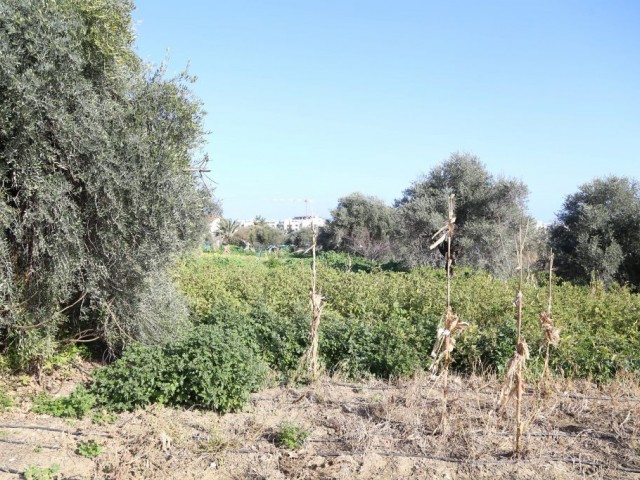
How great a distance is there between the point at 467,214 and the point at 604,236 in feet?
14.9

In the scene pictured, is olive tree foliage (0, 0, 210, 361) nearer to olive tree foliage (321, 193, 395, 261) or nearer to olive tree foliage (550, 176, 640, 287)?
olive tree foliage (550, 176, 640, 287)

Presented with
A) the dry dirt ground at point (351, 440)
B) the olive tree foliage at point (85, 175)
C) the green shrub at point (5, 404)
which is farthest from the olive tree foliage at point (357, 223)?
the green shrub at point (5, 404)

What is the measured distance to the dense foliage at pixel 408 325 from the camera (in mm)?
5879

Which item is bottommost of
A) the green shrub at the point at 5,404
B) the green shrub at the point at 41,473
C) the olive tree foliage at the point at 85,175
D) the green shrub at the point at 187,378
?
the green shrub at the point at 41,473

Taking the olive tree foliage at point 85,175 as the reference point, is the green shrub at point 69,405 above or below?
below

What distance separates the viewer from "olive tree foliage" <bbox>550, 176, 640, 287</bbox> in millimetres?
16328

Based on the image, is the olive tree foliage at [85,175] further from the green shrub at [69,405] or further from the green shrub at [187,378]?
the green shrub at [187,378]

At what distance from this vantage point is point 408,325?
6.40 m

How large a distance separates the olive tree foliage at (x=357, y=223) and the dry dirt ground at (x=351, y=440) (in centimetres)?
2878

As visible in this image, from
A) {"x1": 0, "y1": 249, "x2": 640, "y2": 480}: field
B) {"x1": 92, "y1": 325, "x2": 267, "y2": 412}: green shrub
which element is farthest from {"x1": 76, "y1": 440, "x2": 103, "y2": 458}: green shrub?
{"x1": 92, "y1": 325, "x2": 267, "y2": 412}: green shrub

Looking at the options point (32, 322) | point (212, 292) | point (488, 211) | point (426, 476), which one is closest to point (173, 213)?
point (32, 322)

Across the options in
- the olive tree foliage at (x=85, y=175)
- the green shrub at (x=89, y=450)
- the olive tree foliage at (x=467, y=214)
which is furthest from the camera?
the olive tree foliage at (x=467, y=214)

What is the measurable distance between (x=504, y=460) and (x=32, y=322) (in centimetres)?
450

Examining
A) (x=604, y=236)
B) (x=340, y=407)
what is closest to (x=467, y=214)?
(x=604, y=236)
